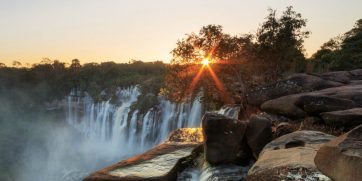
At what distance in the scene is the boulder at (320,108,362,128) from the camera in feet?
30.4

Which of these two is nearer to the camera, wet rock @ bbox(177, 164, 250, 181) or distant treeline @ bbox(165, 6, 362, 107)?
wet rock @ bbox(177, 164, 250, 181)

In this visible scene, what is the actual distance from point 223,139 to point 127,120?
2732 centimetres

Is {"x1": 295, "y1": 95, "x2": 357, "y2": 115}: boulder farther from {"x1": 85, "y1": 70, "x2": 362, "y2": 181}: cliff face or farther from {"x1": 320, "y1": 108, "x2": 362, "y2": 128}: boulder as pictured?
{"x1": 320, "y1": 108, "x2": 362, "y2": 128}: boulder

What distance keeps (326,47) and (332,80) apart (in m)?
24.3

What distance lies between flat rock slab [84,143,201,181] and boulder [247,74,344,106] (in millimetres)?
6777

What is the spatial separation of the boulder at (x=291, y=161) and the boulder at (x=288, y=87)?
880 centimetres

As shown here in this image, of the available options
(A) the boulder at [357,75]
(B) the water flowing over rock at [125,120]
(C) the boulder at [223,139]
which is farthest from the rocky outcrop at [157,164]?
(B) the water flowing over rock at [125,120]

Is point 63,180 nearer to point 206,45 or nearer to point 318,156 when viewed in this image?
point 206,45

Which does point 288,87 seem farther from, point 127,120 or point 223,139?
point 127,120

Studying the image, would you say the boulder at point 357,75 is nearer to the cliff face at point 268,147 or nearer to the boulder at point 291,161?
the cliff face at point 268,147

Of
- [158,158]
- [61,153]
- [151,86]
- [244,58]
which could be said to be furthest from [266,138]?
[61,153]

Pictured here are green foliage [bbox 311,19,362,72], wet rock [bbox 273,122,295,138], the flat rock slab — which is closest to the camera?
the flat rock slab

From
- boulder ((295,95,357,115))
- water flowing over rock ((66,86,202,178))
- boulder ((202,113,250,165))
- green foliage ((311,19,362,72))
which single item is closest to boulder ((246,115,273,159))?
boulder ((202,113,250,165))

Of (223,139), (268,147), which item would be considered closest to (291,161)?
(268,147)
